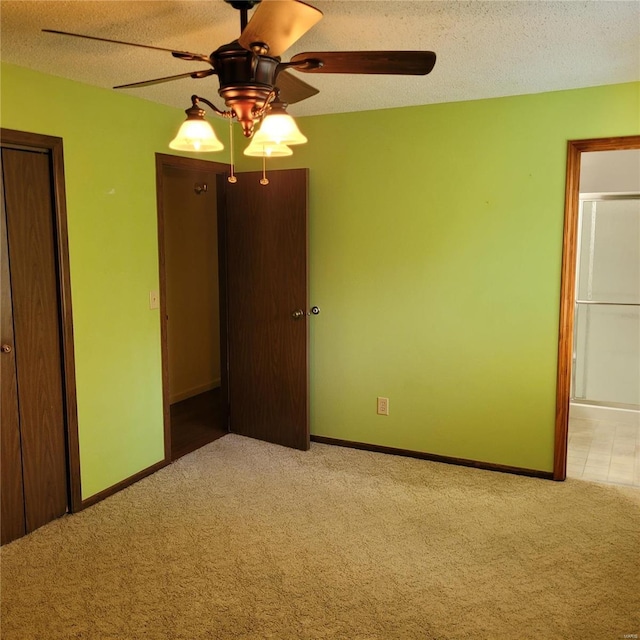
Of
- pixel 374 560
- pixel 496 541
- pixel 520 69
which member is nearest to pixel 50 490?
pixel 374 560

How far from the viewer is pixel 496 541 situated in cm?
281

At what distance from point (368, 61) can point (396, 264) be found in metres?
2.08

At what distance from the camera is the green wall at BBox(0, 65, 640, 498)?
124 inches

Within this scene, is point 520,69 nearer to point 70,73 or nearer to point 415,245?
point 415,245

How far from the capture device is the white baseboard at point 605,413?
4.68 metres

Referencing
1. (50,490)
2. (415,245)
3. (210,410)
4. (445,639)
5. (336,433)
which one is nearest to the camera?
(445,639)

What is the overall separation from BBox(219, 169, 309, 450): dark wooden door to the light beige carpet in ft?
1.87

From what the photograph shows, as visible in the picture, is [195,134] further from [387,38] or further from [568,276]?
[568,276]

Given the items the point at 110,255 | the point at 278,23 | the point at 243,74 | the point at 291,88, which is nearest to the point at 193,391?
the point at 110,255

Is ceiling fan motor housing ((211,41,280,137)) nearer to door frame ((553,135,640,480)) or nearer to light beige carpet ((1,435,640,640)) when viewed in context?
light beige carpet ((1,435,640,640))

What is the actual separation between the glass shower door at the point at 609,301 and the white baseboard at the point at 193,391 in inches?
130

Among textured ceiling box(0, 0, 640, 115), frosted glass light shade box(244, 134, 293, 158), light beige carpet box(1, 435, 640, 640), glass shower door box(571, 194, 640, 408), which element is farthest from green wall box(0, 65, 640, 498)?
glass shower door box(571, 194, 640, 408)

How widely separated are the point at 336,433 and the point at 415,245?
1443 mm

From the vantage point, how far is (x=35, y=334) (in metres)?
2.86
